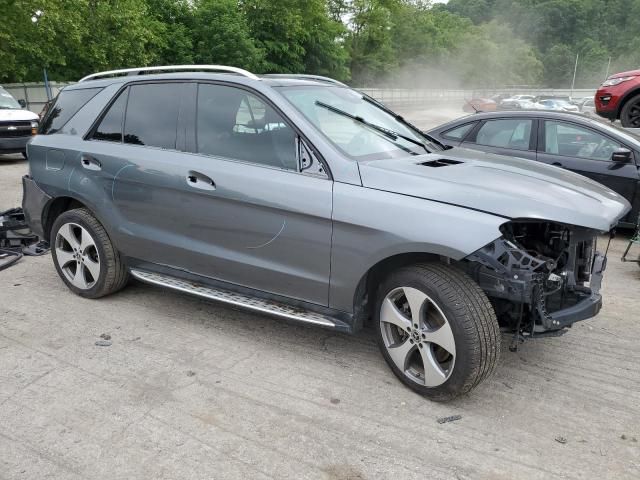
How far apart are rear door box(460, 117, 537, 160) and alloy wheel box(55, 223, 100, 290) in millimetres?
4496

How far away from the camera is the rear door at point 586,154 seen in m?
6.03

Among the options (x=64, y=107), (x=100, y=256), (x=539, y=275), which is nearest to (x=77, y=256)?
(x=100, y=256)

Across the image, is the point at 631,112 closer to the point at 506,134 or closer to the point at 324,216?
the point at 506,134

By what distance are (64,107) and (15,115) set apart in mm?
9134

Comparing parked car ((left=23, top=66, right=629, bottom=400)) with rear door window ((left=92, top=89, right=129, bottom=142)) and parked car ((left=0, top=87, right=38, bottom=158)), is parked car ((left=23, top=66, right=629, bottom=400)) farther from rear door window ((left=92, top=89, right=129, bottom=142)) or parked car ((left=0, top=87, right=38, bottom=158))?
parked car ((left=0, top=87, right=38, bottom=158))

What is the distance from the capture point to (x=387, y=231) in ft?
9.87

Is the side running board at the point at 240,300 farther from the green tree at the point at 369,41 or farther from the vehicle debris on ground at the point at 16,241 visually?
the green tree at the point at 369,41

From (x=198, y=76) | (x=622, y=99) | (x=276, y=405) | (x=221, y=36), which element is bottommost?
(x=276, y=405)

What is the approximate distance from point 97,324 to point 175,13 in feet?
111

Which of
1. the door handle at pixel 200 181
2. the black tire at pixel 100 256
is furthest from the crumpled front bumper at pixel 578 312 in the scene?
the black tire at pixel 100 256

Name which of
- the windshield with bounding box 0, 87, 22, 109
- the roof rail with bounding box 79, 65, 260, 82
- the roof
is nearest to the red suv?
the roof

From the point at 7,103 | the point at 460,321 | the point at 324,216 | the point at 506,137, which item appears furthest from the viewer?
the point at 7,103

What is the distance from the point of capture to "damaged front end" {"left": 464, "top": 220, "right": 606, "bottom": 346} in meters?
2.84

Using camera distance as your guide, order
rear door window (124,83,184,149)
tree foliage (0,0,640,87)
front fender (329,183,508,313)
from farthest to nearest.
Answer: tree foliage (0,0,640,87), rear door window (124,83,184,149), front fender (329,183,508,313)
